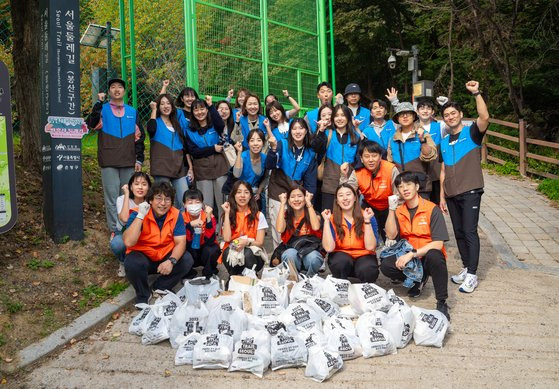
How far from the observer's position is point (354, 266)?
4934 mm

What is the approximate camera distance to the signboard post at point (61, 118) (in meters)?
5.48

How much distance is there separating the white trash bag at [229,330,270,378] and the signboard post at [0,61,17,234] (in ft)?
8.31

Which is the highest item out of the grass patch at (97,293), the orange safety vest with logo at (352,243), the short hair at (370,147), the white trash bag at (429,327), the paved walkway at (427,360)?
the short hair at (370,147)

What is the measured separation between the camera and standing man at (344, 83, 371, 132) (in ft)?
21.8

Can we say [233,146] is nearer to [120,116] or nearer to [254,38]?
[120,116]

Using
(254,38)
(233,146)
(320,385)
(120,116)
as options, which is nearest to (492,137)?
(254,38)

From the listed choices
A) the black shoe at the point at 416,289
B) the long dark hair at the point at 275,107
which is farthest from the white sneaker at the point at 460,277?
the long dark hair at the point at 275,107

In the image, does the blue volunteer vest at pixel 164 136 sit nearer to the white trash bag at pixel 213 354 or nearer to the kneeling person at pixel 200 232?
the kneeling person at pixel 200 232

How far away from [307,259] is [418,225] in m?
1.14

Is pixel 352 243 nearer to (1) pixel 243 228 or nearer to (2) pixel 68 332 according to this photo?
(1) pixel 243 228

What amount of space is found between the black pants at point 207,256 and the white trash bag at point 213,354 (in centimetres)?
163

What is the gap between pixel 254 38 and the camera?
884cm

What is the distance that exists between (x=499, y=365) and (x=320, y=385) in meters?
1.35

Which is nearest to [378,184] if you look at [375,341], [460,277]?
[460,277]
